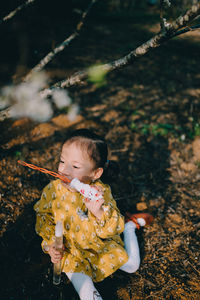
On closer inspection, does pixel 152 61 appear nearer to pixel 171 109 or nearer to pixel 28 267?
pixel 171 109

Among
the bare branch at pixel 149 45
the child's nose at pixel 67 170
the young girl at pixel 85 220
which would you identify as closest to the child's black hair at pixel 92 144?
the young girl at pixel 85 220

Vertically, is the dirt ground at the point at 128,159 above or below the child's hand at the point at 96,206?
below

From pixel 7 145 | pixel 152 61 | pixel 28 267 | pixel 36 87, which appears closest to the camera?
pixel 28 267

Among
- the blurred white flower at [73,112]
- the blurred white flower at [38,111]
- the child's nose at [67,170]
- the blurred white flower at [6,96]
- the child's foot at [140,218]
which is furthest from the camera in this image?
the blurred white flower at [73,112]

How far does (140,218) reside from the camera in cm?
263

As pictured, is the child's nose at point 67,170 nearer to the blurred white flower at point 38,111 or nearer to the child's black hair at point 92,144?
the child's black hair at point 92,144

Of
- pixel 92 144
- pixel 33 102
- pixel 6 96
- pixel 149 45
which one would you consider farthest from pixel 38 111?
pixel 149 45

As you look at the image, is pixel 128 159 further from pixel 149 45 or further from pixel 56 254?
pixel 149 45

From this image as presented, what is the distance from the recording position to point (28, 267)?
219 centimetres

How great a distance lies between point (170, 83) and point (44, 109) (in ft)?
9.71

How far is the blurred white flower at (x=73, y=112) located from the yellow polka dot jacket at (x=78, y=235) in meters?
1.95

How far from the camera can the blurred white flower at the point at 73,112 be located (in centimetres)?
387

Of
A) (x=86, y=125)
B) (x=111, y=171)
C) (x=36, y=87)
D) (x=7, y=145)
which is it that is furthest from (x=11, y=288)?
(x=36, y=87)

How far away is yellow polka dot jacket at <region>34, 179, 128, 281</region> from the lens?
2.05 meters
